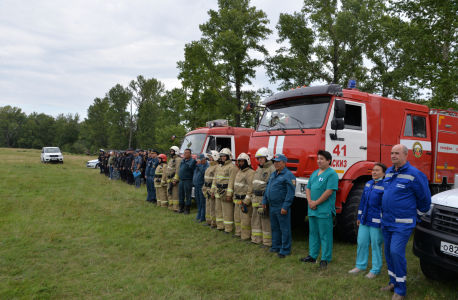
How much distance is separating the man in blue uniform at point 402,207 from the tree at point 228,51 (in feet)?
58.5

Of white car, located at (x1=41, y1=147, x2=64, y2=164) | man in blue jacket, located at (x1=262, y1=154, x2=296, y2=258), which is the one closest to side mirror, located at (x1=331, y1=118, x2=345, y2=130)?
man in blue jacket, located at (x1=262, y1=154, x2=296, y2=258)

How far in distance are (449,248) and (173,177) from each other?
24.6 feet

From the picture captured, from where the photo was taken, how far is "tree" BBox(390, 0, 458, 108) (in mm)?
11367

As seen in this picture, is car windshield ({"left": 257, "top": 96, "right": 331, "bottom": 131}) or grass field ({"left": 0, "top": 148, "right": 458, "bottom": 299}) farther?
car windshield ({"left": 257, "top": 96, "right": 331, "bottom": 131})

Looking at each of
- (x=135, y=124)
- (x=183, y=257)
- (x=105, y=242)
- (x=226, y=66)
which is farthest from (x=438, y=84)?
(x=135, y=124)

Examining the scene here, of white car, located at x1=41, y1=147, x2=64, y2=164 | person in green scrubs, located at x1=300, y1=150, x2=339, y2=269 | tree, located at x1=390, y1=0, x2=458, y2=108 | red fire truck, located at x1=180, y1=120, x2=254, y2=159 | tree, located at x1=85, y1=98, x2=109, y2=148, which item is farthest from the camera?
tree, located at x1=85, y1=98, x2=109, y2=148

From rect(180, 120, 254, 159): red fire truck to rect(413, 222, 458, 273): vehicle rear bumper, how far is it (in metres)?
6.79

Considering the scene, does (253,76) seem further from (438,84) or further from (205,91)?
(438,84)

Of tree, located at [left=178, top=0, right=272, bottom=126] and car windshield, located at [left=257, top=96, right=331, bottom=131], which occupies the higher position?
tree, located at [left=178, top=0, right=272, bottom=126]

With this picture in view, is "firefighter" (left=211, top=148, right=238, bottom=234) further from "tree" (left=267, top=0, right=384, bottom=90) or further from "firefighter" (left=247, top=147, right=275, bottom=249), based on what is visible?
"tree" (left=267, top=0, right=384, bottom=90)

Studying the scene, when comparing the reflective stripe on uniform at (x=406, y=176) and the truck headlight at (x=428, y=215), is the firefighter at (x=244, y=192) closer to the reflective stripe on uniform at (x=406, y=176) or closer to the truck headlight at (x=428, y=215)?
the reflective stripe on uniform at (x=406, y=176)

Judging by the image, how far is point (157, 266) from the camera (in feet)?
16.8

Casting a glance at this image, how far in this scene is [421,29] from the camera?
493 inches

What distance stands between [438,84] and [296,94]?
26.5 ft
